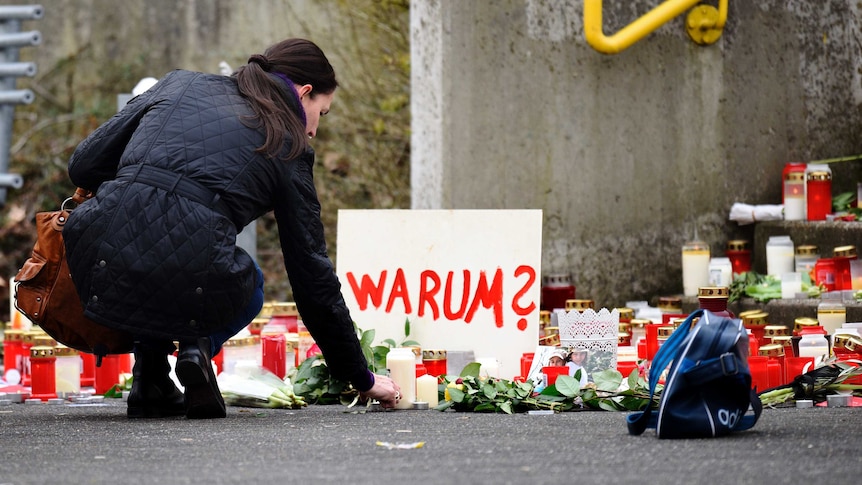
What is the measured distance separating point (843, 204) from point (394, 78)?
3756 millimetres

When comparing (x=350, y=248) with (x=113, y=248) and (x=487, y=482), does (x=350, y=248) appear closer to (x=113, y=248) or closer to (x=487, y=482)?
(x=113, y=248)

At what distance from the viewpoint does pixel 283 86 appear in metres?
4.06

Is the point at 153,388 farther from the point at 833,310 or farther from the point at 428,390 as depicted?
the point at 833,310

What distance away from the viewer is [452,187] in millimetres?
6215

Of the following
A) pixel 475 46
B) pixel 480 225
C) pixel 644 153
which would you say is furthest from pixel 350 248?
pixel 644 153

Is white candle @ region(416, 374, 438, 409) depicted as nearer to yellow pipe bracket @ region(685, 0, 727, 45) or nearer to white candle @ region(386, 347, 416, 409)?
white candle @ region(386, 347, 416, 409)

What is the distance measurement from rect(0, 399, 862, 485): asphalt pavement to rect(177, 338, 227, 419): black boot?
56mm

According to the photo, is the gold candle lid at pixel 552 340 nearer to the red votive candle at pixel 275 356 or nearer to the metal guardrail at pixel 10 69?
the red votive candle at pixel 275 356

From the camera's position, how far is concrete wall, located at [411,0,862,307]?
626 centimetres

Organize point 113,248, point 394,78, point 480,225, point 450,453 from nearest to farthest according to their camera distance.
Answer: point 450,453, point 113,248, point 480,225, point 394,78

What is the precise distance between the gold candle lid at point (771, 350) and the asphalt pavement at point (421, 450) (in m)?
0.34

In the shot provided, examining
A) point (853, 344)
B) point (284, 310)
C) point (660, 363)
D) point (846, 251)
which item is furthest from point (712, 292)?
point (284, 310)

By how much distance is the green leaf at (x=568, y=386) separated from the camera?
419 cm

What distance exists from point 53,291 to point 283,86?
0.94 meters
